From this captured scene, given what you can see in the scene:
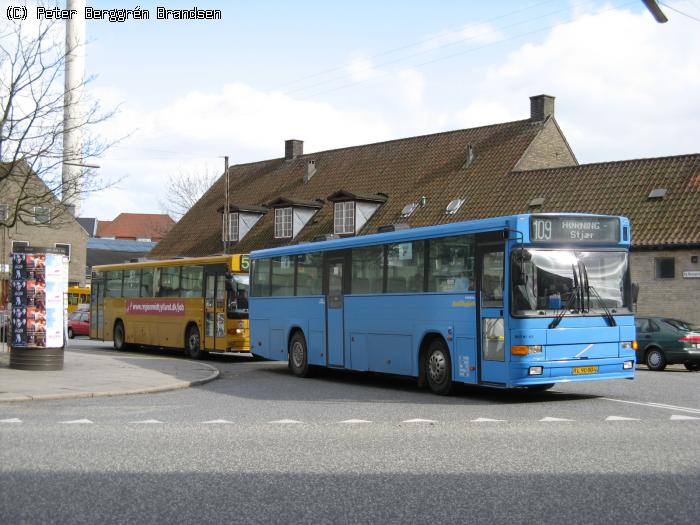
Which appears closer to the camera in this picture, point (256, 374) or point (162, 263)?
point (256, 374)

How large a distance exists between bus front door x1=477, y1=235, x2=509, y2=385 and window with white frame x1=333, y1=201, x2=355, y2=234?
3167 cm

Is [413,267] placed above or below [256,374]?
above

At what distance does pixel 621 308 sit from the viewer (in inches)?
598

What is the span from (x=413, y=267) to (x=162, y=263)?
1421cm

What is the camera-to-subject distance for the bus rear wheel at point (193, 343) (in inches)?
1087

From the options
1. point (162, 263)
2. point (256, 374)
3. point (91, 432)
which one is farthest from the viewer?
point (162, 263)

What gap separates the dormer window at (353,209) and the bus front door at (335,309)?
26.7m

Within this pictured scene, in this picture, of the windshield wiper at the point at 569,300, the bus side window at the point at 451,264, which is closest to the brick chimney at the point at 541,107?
the bus side window at the point at 451,264

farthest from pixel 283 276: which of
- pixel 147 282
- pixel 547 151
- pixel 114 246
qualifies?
pixel 114 246

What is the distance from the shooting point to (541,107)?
44.5 m

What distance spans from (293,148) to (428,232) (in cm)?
4301

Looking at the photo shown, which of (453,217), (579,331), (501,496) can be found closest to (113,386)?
(579,331)

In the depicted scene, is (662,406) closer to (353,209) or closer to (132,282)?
(132,282)

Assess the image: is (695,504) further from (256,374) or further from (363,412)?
(256,374)
